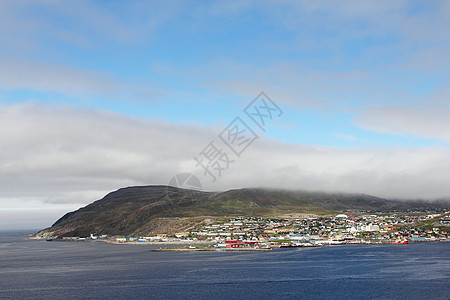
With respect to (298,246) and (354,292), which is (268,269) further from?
(298,246)

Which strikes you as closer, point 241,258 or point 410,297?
point 410,297

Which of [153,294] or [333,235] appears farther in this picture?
[333,235]

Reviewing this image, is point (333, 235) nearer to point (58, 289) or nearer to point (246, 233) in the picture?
point (246, 233)

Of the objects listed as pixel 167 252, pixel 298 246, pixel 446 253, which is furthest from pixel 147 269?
pixel 446 253

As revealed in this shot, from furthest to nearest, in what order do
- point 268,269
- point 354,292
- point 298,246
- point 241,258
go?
point 298,246, point 241,258, point 268,269, point 354,292

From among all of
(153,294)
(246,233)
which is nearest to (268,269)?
(153,294)

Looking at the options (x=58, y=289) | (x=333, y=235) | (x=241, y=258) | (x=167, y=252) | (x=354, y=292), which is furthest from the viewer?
(x=333, y=235)
